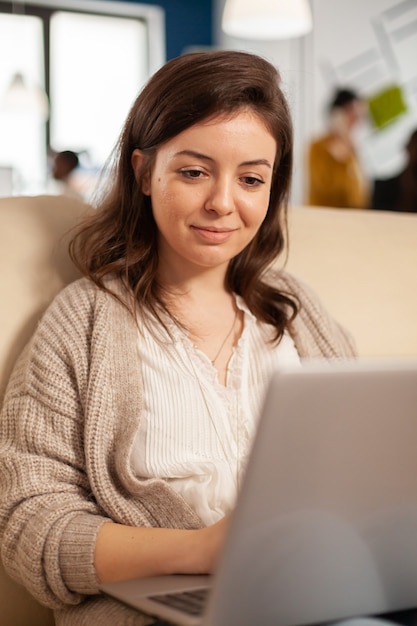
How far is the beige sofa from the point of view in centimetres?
133

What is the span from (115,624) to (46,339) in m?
0.37

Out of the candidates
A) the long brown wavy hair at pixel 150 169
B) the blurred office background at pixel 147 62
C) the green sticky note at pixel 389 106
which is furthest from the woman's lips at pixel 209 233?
the green sticky note at pixel 389 106

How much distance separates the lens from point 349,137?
566 centimetres

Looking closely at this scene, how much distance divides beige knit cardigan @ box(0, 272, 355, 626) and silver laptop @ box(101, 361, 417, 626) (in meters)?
0.29

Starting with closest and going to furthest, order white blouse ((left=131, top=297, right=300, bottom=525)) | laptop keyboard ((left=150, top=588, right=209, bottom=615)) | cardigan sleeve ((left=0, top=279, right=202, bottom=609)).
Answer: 1. laptop keyboard ((left=150, top=588, right=209, bottom=615))
2. cardigan sleeve ((left=0, top=279, right=202, bottom=609))
3. white blouse ((left=131, top=297, right=300, bottom=525))

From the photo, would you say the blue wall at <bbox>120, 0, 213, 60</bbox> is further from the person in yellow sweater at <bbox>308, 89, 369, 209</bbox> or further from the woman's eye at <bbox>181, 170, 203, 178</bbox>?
the woman's eye at <bbox>181, 170, 203, 178</bbox>

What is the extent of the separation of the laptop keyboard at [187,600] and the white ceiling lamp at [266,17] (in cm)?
259

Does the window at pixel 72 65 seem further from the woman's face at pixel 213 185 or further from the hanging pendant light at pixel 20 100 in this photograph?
the woman's face at pixel 213 185

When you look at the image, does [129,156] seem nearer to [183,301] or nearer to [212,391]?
[183,301]

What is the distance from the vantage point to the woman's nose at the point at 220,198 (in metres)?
1.28

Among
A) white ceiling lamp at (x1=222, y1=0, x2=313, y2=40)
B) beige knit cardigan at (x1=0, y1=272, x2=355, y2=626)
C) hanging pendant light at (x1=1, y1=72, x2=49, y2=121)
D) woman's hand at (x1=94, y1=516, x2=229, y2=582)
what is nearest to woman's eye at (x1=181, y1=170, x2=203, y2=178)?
beige knit cardigan at (x1=0, y1=272, x2=355, y2=626)

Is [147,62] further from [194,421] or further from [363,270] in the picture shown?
[194,421]

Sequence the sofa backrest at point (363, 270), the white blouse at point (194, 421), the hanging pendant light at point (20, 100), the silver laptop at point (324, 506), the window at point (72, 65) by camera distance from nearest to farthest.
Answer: the silver laptop at point (324, 506) → the white blouse at point (194, 421) → the sofa backrest at point (363, 270) → the hanging pendant light at point (20, 100) → the window at point (72, 65)

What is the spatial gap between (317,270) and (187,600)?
83cm
